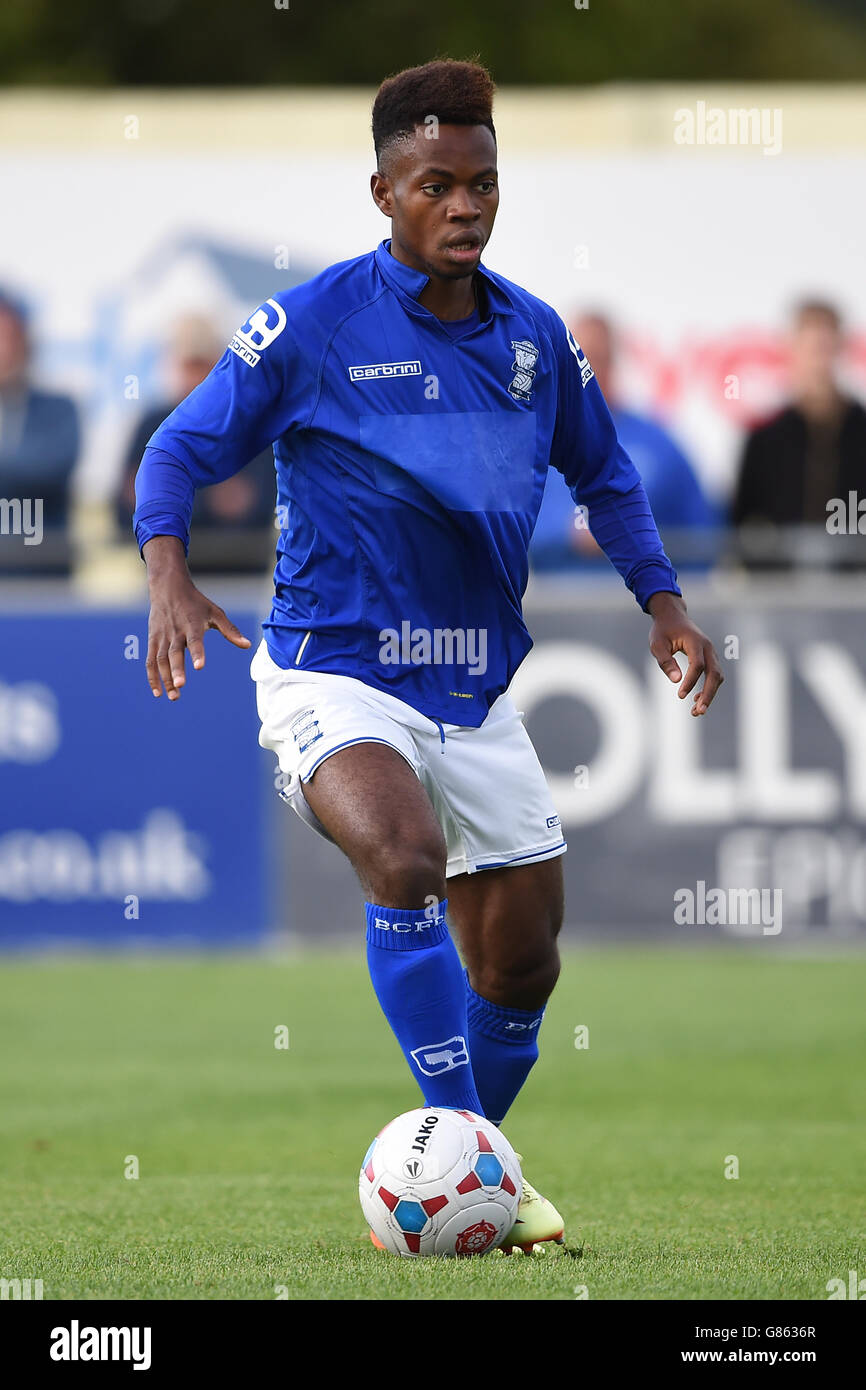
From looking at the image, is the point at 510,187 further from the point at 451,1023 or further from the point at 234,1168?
the point at 451,1023

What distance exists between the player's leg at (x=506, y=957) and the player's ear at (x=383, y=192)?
159cm

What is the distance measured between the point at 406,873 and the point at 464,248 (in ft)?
4.66

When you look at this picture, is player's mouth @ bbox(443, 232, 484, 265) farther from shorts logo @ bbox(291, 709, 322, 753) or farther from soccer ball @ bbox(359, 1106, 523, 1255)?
soccer ball @ bbox(359, 1106, 523, 1255)

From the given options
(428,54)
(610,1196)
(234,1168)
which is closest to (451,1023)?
(610,1196)

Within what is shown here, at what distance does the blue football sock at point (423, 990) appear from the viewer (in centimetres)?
471

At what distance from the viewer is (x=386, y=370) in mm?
5023

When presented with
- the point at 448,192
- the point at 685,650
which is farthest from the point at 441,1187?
the point at 448,192

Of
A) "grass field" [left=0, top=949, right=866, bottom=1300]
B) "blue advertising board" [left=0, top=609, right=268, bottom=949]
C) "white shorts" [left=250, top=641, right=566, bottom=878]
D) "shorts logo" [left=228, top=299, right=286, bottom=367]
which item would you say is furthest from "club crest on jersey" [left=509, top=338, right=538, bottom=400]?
"blue advertising board" [left=0, top=609, right=268, bottom=949]

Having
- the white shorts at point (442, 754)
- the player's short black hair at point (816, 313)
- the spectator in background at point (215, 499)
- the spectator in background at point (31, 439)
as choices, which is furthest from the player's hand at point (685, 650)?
the spectator in background at point (31, 439)

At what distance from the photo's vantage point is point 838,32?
38688 millimetres

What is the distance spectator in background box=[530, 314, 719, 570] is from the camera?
11516mm
